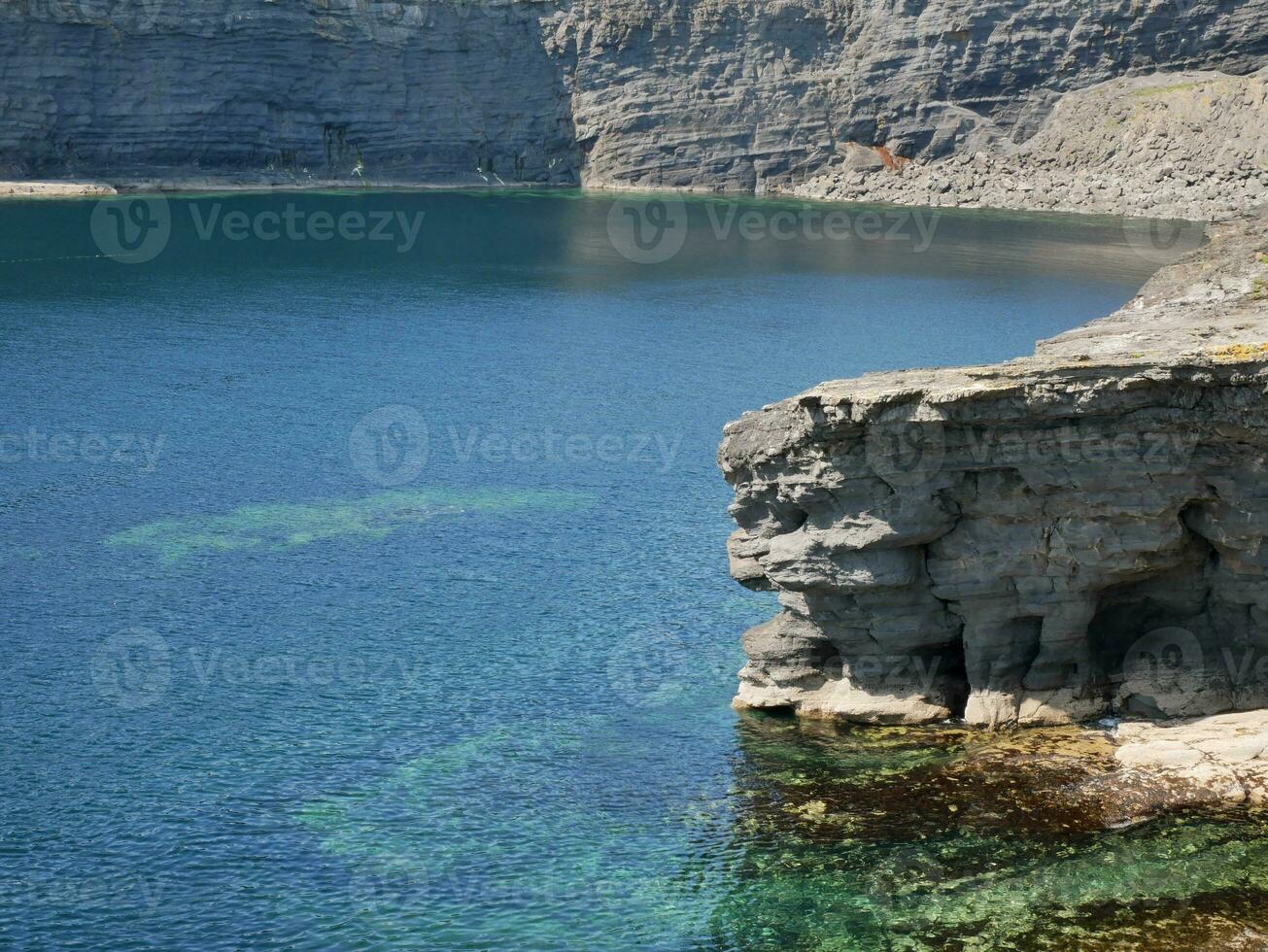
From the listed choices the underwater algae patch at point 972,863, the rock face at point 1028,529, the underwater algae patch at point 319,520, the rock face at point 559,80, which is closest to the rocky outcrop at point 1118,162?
the rock face at point 559,80

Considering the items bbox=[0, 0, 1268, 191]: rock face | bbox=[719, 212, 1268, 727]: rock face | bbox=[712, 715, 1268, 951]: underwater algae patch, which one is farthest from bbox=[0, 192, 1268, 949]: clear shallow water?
bbox=[0, 0, 1268, 191]: rock face

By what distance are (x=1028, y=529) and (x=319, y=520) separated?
2674cm

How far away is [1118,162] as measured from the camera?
140m

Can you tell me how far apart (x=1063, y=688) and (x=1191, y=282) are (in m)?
12.7

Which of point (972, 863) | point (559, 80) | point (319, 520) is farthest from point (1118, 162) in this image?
point (972, 863)

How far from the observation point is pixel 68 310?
85.9 metres

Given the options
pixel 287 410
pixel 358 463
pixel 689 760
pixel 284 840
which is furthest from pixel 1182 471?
pixel 287 410

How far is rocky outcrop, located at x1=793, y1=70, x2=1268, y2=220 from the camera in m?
129

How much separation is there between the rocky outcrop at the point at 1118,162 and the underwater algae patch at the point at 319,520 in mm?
88305

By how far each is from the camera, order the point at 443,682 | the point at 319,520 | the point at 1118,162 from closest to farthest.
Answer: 1. the point at 443,682
2. the point at 319,520
3. the point at 1118,162

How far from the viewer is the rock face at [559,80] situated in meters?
145

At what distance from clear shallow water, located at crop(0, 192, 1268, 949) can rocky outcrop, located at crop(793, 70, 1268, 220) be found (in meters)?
53.6

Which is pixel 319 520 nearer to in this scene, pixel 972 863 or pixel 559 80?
pixel 972 863

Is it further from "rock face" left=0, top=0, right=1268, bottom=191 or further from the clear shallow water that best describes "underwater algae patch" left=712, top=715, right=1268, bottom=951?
"rock face" left=0, top=0, right=1268, bottom=191
